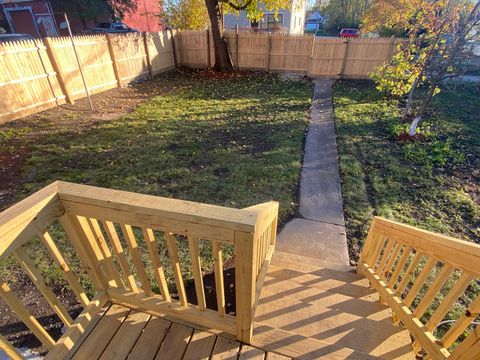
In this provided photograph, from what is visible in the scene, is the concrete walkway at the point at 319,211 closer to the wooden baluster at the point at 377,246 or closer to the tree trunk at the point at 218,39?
the wooden baluster at the point at 377,246

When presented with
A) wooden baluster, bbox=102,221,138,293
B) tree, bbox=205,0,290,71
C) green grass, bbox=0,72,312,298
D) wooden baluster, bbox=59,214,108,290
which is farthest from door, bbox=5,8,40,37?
wooden baluster, bbox=102,221,138,293

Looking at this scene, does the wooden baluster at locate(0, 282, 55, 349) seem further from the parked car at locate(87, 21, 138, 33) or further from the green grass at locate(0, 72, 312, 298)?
the parked car at locate(87, 21, 138, 33)

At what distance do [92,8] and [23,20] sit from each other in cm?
600

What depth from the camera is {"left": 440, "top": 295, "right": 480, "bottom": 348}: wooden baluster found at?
1504mm

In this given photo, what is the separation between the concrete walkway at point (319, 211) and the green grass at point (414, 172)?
156mm

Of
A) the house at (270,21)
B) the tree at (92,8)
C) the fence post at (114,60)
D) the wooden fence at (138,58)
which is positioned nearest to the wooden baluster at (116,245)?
the wooden fence at (138,58)

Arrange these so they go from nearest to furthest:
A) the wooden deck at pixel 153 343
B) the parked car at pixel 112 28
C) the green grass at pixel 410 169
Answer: the wooden deck at pixel 153 343, the green grass at pixel 410 169, the parked car at pixel 112 28

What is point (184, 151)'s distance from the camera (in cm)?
614

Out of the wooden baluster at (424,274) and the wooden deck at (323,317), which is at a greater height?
the wooden baluster at (424,274)

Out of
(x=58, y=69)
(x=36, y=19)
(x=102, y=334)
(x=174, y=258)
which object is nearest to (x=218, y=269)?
(x=174, y=258)

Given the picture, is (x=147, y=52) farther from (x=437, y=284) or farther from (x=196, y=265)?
(x=437, y=284)

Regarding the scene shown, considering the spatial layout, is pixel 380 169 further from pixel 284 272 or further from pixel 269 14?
pixel 269 14

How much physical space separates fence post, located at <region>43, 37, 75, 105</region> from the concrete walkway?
7807 mm

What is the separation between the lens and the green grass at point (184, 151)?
4.80 m
